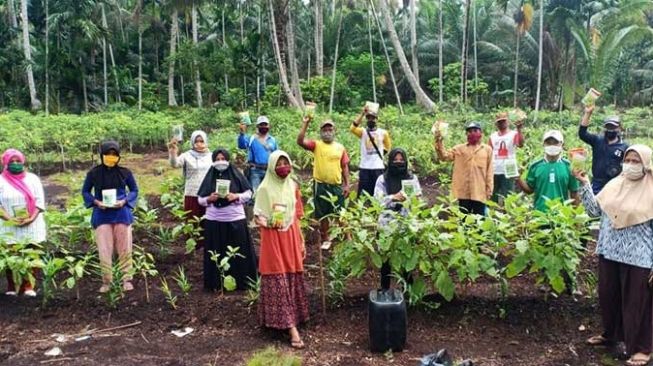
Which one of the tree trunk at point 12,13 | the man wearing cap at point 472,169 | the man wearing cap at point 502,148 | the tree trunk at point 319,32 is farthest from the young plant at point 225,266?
the tree trunk at point 12,13

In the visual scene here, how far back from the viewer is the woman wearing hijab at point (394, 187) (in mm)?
5016

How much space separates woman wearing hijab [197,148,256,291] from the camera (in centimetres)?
554

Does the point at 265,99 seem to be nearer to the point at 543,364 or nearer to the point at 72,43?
the point at 72,43

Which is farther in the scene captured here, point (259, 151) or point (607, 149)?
point (259, 151)

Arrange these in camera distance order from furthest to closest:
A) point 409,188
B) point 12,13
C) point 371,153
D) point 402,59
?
point 12,13 < point 402,59 < point 371,153 < point 409,188

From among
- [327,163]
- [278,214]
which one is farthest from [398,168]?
[327,163]

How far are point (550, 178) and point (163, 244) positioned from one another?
12.5ft

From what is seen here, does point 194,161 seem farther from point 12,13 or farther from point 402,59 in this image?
point 12,13

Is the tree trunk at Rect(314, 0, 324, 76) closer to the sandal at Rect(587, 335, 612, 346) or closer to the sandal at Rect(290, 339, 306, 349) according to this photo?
the sandal at Rect(290, 339, 306, 349)

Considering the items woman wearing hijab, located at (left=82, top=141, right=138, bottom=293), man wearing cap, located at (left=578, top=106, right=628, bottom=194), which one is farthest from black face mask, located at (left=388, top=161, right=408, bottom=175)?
woman wearing hijab, located at (left=82, top=141, right=138, bottom=293)

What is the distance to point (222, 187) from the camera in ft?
17.6

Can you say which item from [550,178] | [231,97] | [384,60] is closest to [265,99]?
[231,97]

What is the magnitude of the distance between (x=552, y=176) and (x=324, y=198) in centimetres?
198

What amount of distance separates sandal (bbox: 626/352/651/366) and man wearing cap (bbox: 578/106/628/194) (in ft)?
7.17
